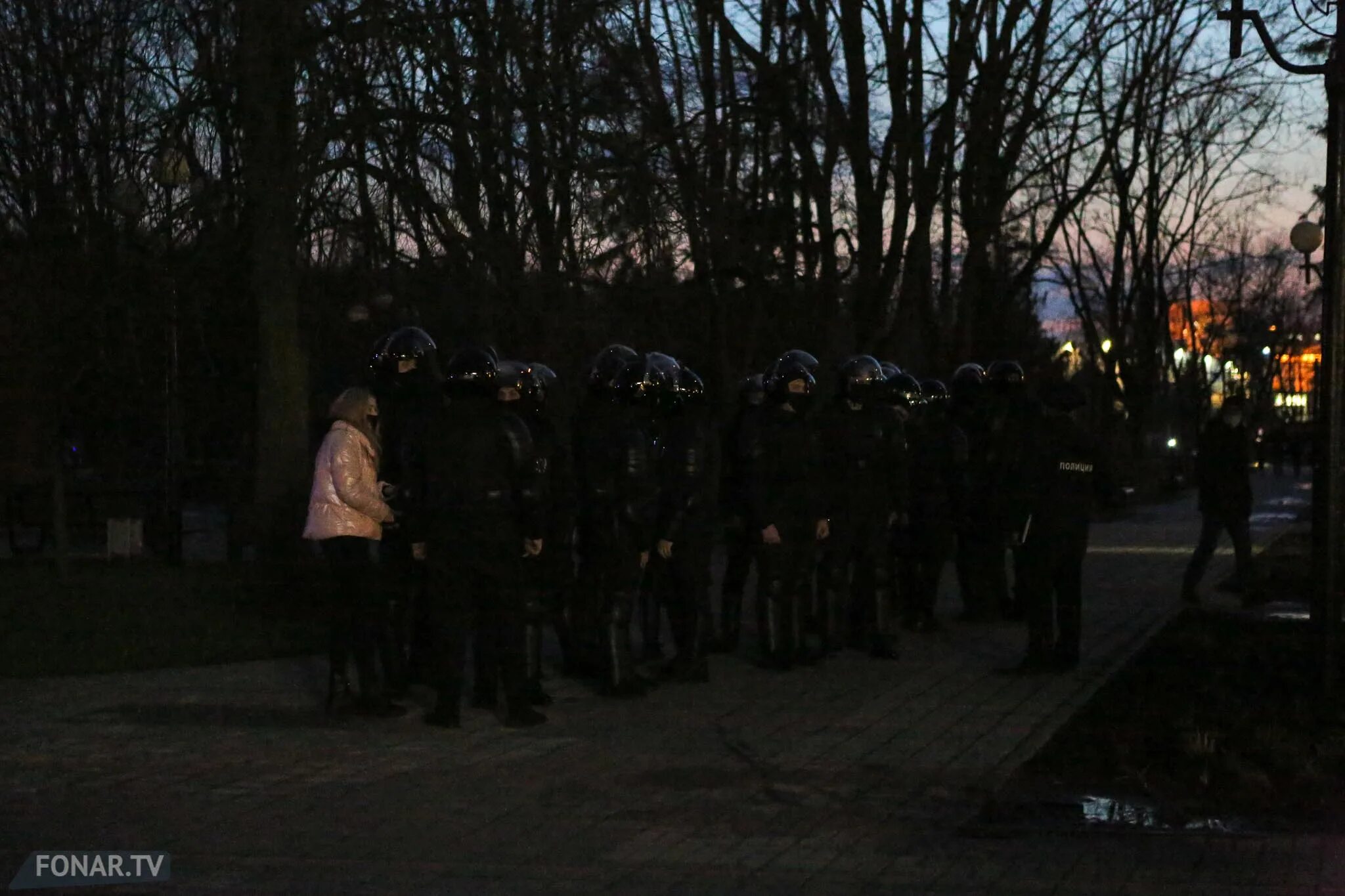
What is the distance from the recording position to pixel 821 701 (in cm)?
1109

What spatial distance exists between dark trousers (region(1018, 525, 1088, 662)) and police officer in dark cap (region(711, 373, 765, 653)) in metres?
1.76

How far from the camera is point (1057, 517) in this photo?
11898 millimetres

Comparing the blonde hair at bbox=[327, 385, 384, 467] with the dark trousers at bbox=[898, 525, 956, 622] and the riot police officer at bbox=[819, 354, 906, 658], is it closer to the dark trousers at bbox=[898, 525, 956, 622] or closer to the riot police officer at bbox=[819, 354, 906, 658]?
the riot police officer at bbox=[819, 354, 906, 658]

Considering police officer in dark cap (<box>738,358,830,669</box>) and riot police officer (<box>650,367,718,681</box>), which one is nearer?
riot police officer (<box>650,367,718,681</box>)

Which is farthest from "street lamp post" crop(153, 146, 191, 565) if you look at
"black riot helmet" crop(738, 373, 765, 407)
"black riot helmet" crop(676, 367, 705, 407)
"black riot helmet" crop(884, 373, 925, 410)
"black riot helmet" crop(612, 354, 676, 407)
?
"black riot helmet" crop(612, 354, 676, 407)

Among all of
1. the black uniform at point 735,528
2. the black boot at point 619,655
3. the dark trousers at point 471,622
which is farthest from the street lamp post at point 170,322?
the dark trousers at point 471,622

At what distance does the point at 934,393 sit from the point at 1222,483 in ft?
9.42

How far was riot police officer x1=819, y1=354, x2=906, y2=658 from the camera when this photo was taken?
1302 cm

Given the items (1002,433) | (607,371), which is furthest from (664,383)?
(1002,433)

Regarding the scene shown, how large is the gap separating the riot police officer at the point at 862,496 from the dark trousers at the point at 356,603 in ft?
12.1

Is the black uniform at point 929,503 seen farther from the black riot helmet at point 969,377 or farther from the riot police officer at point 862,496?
the riot police officer at point 862,496

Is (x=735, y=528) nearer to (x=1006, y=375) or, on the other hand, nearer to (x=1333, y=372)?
(x=1006, y=375)

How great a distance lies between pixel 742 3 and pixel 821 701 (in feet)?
53.8

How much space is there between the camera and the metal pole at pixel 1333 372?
10.7m
